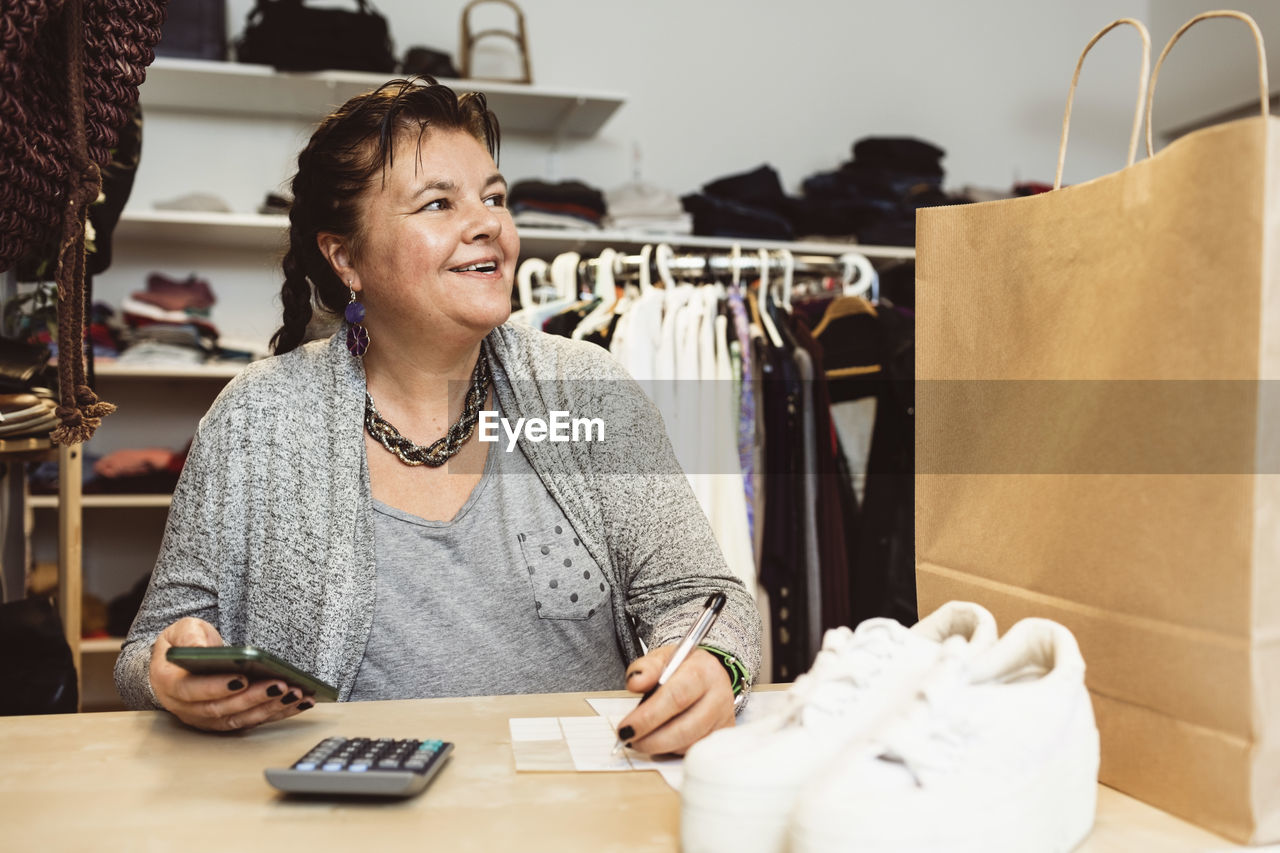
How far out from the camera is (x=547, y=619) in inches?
46.8

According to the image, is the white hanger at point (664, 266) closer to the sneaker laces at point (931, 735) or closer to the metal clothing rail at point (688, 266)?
the metal clothing rail at point (688, 266)

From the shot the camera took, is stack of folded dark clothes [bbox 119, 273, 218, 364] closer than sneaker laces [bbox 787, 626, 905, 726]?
No

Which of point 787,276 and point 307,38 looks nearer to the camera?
point 787,276

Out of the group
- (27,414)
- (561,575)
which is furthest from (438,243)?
(27,414)

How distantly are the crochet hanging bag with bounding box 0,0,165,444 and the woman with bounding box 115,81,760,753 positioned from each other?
1.02ft

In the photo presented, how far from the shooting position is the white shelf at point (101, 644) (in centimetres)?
261

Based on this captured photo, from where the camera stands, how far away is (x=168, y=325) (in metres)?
2.76

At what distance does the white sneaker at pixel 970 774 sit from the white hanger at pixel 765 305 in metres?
1.51

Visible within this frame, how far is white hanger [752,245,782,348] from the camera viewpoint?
204cm

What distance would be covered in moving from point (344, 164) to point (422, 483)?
426 mm

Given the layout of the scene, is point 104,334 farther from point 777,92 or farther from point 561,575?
point 777,92

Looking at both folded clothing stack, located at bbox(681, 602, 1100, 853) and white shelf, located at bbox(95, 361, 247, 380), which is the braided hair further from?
white shelf, located at bbox(95, 361, 247, 380)

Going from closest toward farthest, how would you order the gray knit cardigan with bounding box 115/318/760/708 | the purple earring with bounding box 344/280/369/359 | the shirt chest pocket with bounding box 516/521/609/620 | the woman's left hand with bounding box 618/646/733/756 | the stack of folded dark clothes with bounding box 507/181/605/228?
the woman's left hand with bounding box 618/646/733/756 < the gray knit cardigan with bounding box 115/318/760/708 < the shirt chest pocket with bounding box 516/521/609/620 < the purple earring with bounding box 344/280/369/359 < the stack of folded dark clothes with bounding box 507/181/605/228

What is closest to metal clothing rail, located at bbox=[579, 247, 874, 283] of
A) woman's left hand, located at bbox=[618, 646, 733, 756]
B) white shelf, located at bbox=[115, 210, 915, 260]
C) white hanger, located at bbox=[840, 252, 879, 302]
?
white hanger, located at bbox=[840, 252, 879, 302]
